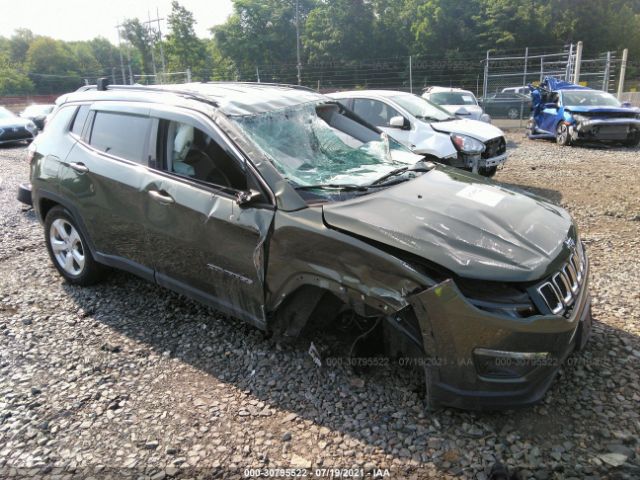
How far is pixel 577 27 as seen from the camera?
43781 millimetres

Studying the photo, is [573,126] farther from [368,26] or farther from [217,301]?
[368,26]

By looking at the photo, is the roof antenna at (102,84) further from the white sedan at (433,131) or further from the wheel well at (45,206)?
the white sedan at (433,131)

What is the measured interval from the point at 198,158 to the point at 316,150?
886mm

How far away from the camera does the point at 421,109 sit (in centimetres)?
823

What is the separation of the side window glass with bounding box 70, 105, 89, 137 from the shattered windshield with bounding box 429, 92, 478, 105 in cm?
1344

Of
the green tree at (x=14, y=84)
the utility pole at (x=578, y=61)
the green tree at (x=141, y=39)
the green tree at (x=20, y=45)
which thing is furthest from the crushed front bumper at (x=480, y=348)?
the green tree at (x=20, y=45)

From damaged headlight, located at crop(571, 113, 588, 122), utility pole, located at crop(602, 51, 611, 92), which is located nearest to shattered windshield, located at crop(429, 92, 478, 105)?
damaged headlight, located at crop(571, 113, 588, 122)

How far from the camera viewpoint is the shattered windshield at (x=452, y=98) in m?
15.7

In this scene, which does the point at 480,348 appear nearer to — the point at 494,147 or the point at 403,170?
the point at 403,170

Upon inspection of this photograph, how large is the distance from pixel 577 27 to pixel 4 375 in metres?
52.3

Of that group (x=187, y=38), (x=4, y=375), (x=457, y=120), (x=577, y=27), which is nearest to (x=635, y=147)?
(x=457, y=120)

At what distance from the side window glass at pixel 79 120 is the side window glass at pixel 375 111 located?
4.86 m

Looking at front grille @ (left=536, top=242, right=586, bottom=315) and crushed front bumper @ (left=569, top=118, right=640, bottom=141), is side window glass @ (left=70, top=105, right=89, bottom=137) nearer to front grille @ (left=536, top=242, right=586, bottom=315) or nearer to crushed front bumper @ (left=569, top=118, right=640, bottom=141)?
front grille @ (left=536, top=242, right=586, bottom=315)

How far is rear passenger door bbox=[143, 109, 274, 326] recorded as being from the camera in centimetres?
295
